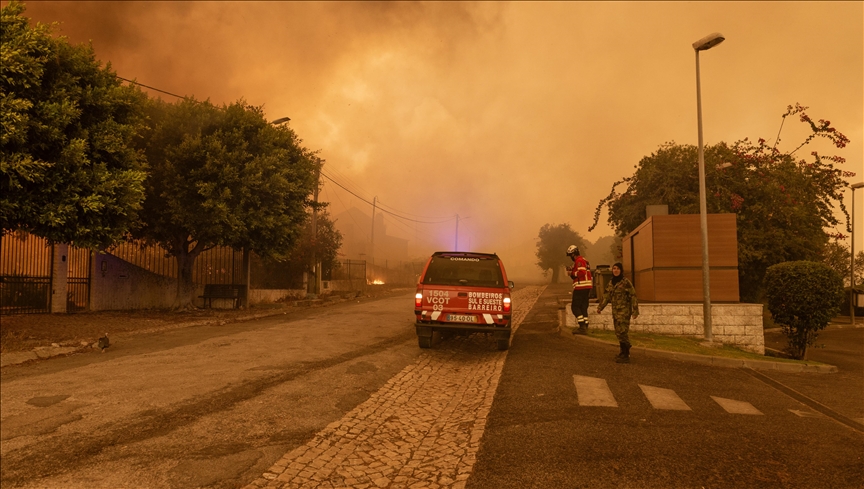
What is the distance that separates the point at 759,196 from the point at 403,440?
21.7 meters

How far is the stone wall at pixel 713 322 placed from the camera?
490 inches

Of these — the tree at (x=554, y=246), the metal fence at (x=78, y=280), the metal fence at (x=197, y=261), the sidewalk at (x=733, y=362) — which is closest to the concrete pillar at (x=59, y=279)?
the metal fence at (x=78, y=280)

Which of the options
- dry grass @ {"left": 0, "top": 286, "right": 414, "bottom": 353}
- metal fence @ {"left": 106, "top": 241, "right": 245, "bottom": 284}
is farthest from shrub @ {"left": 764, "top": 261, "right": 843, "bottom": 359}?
metal fence @ {"left": 106, "top": 241, "right": 245, "bottom": 284}

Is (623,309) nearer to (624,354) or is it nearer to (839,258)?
(624,354)

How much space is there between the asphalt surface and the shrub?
12.0 feet

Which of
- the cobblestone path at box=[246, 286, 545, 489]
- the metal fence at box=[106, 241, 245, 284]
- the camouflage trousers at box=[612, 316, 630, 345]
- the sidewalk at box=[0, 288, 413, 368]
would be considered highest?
the metal fence at box=[106, 241, 245, 284]

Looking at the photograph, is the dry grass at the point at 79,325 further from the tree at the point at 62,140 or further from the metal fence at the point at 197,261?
the metal fence at the point at 197,261

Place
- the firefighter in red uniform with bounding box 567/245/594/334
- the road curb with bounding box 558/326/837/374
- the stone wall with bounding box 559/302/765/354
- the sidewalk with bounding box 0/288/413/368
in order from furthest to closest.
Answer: the stone wall with bounding box 559/302/765/354 → the firefighter in red uniform with bounding box 567/245/594/334 → the road curb with bounding box 558/326/837/374 → the sidewalk with bounding box 0/288/413/368

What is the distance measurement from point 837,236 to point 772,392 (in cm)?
1907

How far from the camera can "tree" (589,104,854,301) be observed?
67.5 ft

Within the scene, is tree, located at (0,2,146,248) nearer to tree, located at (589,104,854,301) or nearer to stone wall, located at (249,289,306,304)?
stone wall, located at (249,289,306,304)

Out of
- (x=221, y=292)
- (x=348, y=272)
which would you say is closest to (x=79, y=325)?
(x=221, y=292)

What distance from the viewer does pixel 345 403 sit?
6.47m

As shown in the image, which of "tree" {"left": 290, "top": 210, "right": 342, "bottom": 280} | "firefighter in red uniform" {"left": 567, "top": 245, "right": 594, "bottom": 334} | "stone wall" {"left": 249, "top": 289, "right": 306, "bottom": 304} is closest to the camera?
"firefighter in red uniform" {"left": 567, "top": 245, "right": 594, "bottom": 334}
